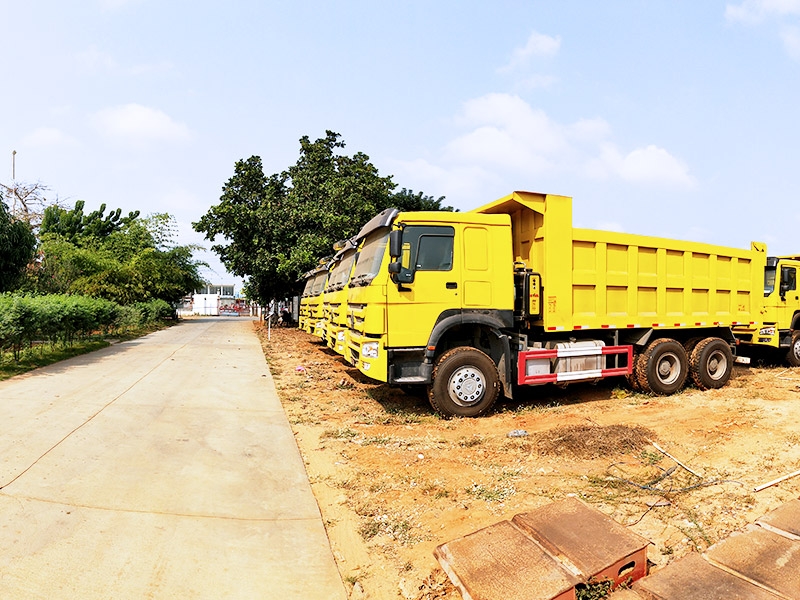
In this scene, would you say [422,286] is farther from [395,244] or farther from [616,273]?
[616,273]

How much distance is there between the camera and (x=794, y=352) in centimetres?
1234

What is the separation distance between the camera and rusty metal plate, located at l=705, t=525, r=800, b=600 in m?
2.84

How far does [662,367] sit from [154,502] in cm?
815

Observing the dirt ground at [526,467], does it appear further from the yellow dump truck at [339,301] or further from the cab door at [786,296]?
the cab door at [786,296]

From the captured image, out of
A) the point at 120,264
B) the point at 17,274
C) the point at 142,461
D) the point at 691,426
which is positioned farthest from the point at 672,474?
the point at 120,264

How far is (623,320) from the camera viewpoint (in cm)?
823

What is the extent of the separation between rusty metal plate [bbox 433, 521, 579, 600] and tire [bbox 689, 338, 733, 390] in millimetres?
7379

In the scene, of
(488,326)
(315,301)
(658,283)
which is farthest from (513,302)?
(315,301)

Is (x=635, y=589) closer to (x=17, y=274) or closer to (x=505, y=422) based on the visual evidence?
(x=505, y=422)

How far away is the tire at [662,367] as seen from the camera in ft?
28.1

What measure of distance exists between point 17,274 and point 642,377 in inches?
790

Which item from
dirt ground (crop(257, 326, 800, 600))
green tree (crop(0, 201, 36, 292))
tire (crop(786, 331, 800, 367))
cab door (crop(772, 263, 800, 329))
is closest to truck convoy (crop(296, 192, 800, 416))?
dirt ground (crop(257, 326, 800, 600))

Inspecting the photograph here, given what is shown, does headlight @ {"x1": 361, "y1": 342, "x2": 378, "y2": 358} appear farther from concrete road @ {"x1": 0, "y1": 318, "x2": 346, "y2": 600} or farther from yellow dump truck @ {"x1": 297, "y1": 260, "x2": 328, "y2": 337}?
yellow dump truck @ {"x1": 297, "y1": 260, "x2": 328, "y2": 337}

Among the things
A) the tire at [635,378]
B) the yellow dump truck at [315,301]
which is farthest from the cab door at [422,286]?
the yellow dump truck at [315,301]
